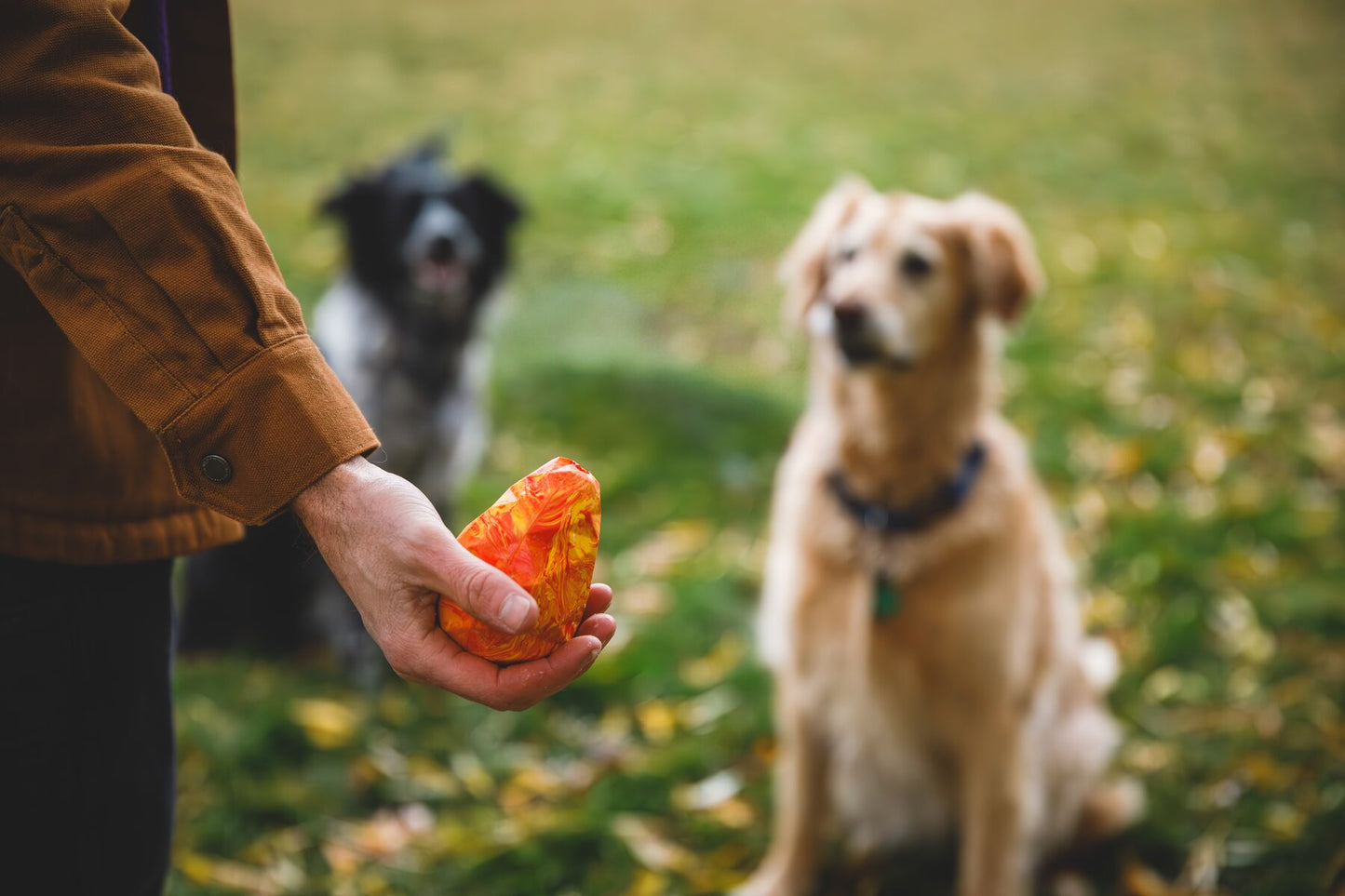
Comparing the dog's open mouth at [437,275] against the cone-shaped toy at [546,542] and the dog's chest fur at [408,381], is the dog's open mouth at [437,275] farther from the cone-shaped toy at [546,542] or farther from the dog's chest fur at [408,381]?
the cone-shaped toy at [546,542]

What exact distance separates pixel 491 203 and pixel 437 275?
1.39 ft

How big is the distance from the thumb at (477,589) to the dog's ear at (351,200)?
10.0 ft

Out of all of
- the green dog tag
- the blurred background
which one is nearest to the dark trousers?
the blurred background

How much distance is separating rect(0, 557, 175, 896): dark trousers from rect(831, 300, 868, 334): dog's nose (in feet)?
5.04

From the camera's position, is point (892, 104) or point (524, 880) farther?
point (892, 104)

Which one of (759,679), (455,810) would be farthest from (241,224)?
(759,679)

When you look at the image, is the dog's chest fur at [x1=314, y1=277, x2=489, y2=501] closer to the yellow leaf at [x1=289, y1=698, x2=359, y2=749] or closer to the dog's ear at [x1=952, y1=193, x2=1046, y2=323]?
the yellow leaf at [x1=289, y1=698, x2=359, y2=749]

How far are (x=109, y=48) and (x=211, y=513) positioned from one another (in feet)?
1.68

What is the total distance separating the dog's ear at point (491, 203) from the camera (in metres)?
3.76

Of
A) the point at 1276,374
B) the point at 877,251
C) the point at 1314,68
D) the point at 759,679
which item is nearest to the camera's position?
the point at 877,251

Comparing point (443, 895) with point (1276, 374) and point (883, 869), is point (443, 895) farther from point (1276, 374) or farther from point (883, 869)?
point (1276, 374)

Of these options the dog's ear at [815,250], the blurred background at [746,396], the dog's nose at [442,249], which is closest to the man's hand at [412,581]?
the blurred background at [746,396]

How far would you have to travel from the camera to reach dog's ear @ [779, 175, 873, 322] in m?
2.56

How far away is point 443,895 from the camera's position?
2.25m
